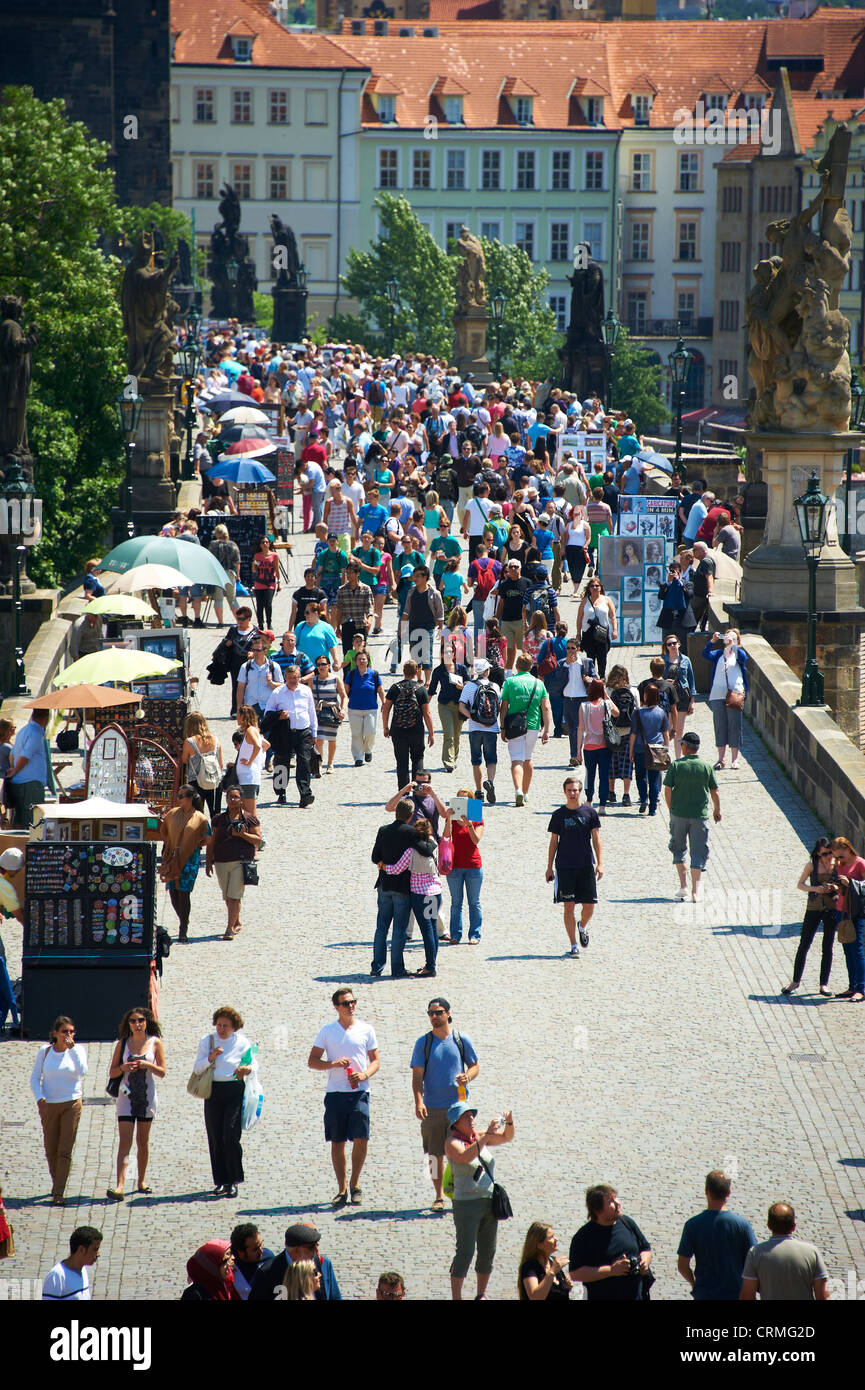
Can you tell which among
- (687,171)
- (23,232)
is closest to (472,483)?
(23,232)

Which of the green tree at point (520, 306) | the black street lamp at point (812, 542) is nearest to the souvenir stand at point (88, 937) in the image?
the black street lamp at point (812, 542)

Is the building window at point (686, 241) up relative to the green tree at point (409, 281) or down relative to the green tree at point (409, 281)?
up

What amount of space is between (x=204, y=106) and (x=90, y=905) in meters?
99.1

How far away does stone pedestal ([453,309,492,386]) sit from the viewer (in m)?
Answer: 60.7

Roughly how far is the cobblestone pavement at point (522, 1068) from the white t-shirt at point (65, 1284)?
1.06 metres

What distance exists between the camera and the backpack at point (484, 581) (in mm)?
26906

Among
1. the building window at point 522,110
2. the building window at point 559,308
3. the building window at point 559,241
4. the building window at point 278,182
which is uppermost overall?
the building window at point 522,110

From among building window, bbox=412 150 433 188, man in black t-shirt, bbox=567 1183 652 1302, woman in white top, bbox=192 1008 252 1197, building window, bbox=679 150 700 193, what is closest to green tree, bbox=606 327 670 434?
building window, bbox=679 150 700 193

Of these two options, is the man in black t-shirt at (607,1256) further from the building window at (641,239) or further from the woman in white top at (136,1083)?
the building window at (641,239)

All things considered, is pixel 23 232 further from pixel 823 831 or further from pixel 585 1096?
pixel 585 1096

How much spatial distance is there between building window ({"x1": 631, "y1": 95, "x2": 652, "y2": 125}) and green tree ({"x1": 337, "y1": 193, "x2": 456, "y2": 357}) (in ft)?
66.5

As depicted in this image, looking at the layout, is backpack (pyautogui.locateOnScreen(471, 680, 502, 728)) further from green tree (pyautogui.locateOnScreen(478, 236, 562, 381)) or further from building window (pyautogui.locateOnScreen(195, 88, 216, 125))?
building window (pyautogui.locateOnScreen(195, 88, 216, 125))
